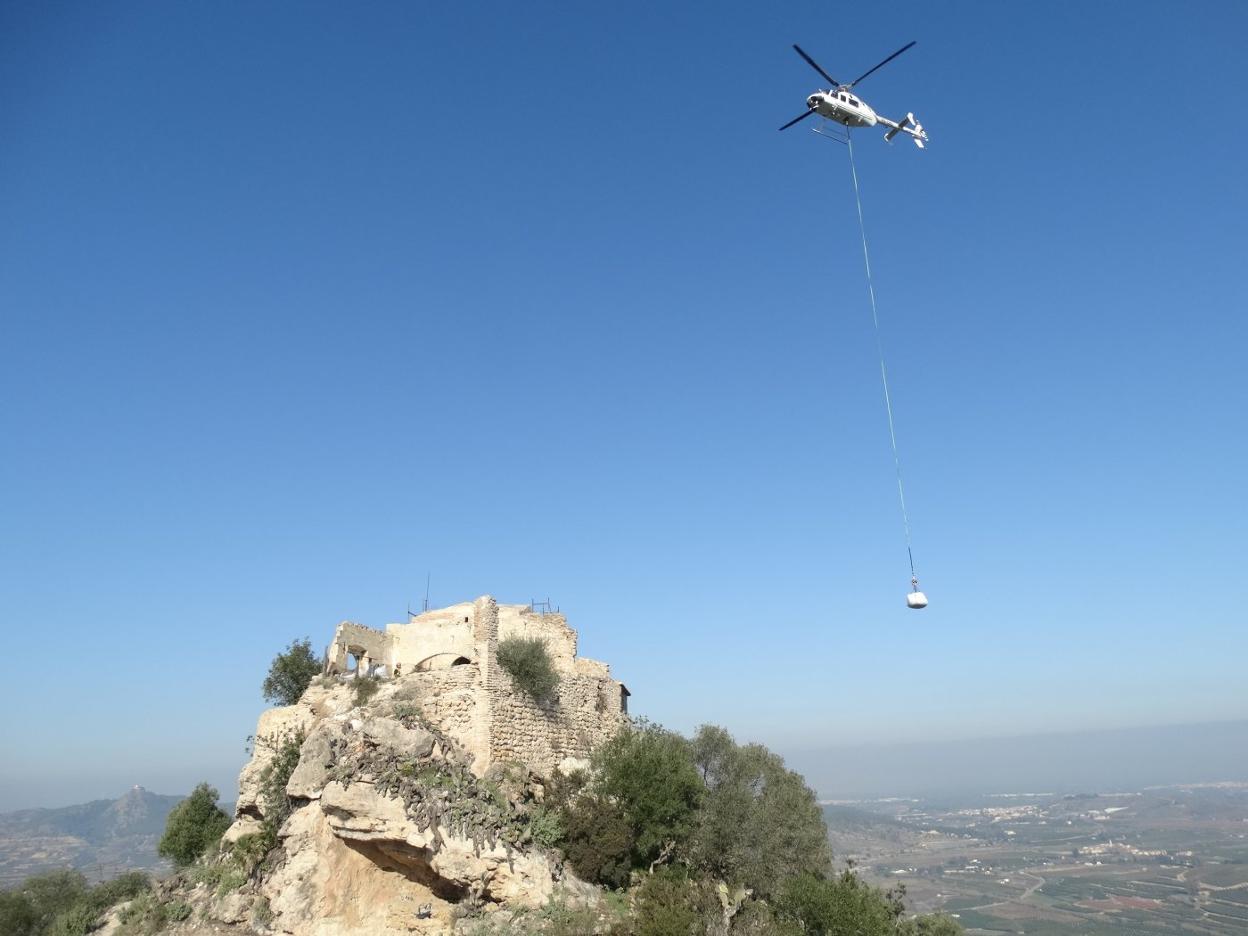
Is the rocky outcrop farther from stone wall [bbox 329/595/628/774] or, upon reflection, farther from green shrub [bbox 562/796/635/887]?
stone wall [bbox 329/595/628/774]

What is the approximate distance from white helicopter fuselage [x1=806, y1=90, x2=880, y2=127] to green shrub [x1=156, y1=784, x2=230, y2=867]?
33317 mm

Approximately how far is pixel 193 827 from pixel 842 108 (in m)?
35.2

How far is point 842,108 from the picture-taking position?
18531mm

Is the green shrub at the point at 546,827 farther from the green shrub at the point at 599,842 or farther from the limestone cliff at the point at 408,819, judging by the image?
the green shrub at the point at 599,842

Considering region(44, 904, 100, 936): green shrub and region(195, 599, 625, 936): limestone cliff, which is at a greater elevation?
region(195, 599, 625, 936): limestone cliff

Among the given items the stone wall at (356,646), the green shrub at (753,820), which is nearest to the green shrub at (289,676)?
the stone wall at (356,646)

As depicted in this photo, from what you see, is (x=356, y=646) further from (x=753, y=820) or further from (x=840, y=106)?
(x=840, y=106)

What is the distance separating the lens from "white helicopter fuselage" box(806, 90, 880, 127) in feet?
59.8

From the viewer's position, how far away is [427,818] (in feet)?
63.0

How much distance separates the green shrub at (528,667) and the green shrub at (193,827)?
16.0 m

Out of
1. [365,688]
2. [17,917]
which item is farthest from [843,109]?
[17,917]

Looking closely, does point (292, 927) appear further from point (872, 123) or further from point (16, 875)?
point (16, 875)

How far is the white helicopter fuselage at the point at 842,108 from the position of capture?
1822 centimetres

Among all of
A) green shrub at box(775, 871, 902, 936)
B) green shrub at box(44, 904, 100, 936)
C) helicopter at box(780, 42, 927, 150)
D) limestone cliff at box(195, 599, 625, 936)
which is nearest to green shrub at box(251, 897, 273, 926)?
limestone cliff at box(195, 599, 625, 936)
